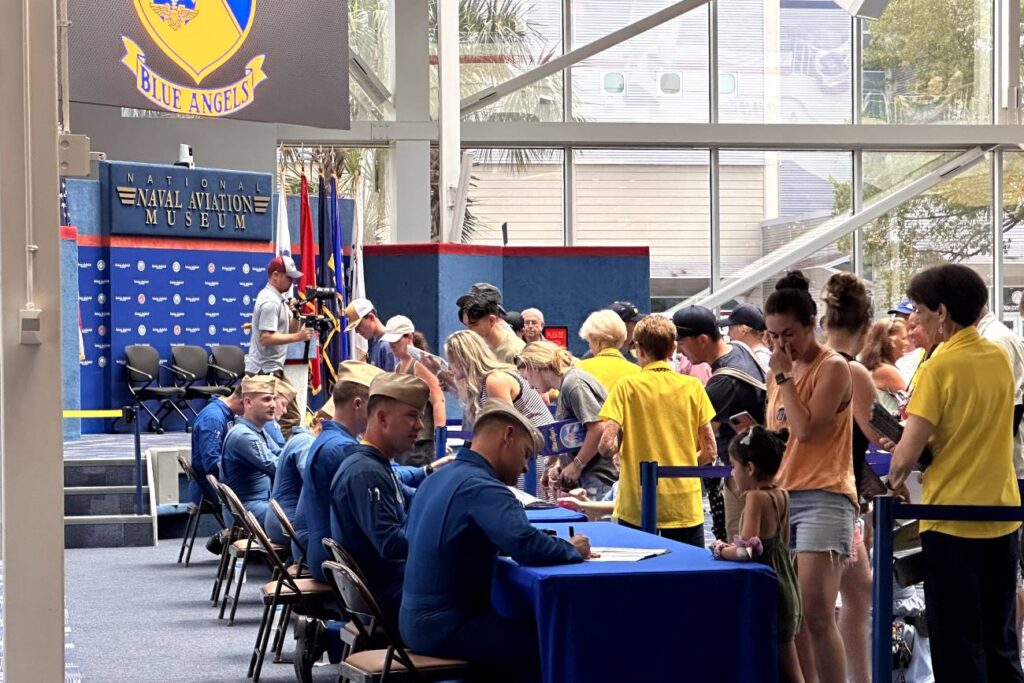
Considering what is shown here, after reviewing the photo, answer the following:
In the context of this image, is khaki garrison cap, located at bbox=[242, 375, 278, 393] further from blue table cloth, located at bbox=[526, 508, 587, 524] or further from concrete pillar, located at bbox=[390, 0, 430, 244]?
concrete pillar, located at bbox=[390, 0, 430, 244]

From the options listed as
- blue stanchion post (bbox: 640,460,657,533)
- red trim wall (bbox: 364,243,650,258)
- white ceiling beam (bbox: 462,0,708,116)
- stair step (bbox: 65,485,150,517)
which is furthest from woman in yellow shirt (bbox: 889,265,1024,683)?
white ceiling beam (bbox: 462,0,708,116)

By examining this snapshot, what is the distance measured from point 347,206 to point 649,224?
592 cm

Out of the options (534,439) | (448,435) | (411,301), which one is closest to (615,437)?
(534,439)

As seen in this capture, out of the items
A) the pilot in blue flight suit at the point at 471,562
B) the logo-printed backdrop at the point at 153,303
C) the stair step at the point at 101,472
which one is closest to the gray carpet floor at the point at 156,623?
the stair step at the point at 101,472

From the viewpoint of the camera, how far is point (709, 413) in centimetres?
609

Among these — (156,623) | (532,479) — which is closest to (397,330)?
(532,479)

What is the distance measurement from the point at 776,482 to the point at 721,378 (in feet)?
4.46

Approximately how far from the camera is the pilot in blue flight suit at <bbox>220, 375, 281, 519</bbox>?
812 centimetres

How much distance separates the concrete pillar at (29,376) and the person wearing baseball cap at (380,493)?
1671 mm

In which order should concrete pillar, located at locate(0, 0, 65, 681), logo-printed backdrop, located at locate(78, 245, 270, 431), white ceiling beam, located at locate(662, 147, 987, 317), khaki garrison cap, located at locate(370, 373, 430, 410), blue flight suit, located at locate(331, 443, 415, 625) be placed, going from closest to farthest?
1. concrete pillar, located at locate(0, 0, 65, 681)
2. blue flight suit, located at locate(331, 443, 415, 625)
3. khaki garrison cap, located at locate(370, 373, 430, 410)
4. logo-printed backdrop, located at locate(78, 245, 270, 431)
5. white ceiling beam, located at locate(662, 147, 987, 317)

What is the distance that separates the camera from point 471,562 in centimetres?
448

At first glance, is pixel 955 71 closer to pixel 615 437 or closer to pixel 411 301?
pixel 411 301

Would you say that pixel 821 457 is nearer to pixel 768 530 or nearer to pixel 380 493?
pixel 768 530

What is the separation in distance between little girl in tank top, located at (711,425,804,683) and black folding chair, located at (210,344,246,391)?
40.2 ft
